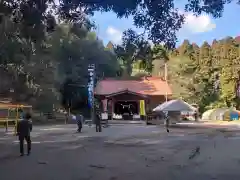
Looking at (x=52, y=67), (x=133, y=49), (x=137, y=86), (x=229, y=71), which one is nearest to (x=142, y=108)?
(x=137, y=86)

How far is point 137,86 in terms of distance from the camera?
56.8 m

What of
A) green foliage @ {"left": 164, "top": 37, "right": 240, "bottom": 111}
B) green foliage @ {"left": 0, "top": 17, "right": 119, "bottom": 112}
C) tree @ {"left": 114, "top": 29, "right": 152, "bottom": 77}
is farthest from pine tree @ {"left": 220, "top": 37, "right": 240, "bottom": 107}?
tree @ {"left": 114, "top": 29, "right": 152, "bottom": 77}

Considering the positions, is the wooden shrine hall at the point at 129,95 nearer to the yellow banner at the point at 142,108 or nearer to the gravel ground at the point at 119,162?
the yellow banner at the point at 142,108

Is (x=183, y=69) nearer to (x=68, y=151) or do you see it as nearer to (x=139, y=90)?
(x=139, y=90)

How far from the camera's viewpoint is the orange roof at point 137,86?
180 feet

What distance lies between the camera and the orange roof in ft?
180

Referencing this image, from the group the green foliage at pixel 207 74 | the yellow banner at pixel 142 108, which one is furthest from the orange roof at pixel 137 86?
the yellow banner at pixel 142 108

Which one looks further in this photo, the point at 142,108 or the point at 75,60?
the point at 75,60

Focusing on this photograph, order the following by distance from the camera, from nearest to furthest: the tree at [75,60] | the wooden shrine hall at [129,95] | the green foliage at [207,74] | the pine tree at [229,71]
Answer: the tree at [75,60] → the wooden shrine hall at [129,95] → the pine tree at [229,71] → the green foliage at [207,74]

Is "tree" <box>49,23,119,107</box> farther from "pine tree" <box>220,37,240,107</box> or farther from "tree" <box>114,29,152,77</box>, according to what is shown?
"tree" <box>114,29,152,77</box>

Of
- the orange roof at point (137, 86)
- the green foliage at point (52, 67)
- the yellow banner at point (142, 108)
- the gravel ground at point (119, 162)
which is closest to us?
Result: the gravel ground at point (119, 162)

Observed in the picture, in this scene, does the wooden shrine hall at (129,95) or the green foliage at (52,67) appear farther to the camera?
the wooden shrine hall at (129,95)

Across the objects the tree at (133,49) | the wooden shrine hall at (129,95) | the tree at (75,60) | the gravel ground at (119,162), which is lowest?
the gravel ground at (119,162)

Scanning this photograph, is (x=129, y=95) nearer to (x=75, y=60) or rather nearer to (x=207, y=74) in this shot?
(x=75, y=60)
